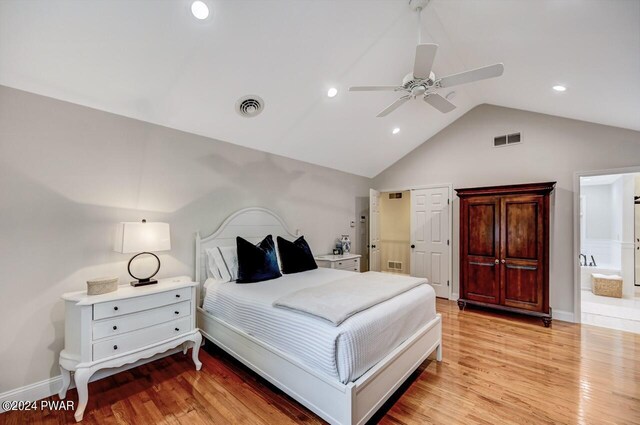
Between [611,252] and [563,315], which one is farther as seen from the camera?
[611,252]

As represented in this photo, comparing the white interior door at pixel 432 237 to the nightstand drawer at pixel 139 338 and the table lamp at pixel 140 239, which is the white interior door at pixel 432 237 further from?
the table lamp at pixel 140 239

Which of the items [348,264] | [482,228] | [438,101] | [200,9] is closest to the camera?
[200,9]

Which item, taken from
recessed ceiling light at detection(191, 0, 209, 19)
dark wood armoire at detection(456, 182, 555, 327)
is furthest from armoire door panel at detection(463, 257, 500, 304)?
recessed ceiling light at detection(191, 0, 209, 19)

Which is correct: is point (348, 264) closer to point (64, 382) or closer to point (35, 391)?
point (64, 382)

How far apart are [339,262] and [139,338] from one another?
2955mm

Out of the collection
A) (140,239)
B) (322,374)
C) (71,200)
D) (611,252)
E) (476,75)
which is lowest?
(322,374)

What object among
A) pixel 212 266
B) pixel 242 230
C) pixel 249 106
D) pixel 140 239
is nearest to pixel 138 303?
pixel 140 239

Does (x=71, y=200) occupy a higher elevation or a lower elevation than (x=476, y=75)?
lower

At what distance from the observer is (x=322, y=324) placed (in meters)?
1.84

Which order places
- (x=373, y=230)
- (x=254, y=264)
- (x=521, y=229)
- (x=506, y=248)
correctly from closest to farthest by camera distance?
(x=254, y=264) < (x=521, y=229) < (x=506, y=248) < (x=373, y=230)

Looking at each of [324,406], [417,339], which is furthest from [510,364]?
[324,406]

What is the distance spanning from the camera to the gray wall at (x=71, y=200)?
6.85 ft

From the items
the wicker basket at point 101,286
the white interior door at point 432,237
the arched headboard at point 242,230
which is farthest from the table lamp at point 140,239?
the white interior door at point 432,237

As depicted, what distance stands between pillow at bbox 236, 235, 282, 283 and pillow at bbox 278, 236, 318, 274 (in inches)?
10.7
